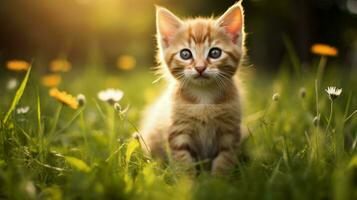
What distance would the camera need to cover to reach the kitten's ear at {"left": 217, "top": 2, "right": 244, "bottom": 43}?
2570 millimetres

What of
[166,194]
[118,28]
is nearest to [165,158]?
[166,194]

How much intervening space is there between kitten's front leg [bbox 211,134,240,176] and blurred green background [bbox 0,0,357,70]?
4.77 metres

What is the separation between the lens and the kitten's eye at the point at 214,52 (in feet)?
8.30

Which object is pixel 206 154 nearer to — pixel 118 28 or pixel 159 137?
pixel 159 137

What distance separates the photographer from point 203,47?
2523mm

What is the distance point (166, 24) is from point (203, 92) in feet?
1.60

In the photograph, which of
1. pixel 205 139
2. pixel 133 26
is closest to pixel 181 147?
pixel 205 139

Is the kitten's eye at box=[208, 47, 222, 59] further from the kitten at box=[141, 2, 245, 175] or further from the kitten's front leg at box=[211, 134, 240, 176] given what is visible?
the kitten's front leg at box=[211, 134, 240, 176]

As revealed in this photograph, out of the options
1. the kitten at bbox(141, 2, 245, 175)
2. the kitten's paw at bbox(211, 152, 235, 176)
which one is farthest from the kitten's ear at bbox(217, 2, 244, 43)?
the kitten's paw at bbox(211, 152, 235, 176)

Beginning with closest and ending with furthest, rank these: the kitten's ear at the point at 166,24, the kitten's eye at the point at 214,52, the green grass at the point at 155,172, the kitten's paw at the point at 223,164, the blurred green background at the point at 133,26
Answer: the green grass at the point at 155,172 < the kitten's paw at the point at 223,164 < the kitten's eye at the point at 214,52 < the kitten's ear at the point at 166,24 < the blurred green background at the point at 133,26

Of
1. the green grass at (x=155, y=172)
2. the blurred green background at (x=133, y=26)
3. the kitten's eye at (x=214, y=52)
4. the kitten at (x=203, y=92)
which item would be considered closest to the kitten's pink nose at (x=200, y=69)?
the kitten at (x=203, y=92)

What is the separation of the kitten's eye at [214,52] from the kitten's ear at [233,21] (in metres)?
0.17

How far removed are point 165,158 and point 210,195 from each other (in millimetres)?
971

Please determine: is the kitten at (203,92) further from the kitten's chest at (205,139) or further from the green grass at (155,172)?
the green grass at (155,172)
